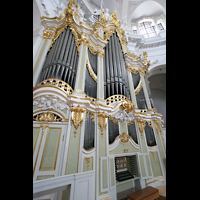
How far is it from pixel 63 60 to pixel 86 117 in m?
1.93

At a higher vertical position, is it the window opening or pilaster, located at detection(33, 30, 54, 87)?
the window opening

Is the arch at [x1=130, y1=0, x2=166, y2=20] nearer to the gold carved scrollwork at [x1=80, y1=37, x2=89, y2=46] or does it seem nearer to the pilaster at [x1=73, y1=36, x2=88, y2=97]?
the gold carved scrollwork at [x1=80, y1=37, x2=89, y2=46]

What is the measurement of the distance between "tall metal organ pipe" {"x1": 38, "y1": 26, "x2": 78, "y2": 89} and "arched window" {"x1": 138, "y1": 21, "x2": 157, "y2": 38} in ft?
32.3

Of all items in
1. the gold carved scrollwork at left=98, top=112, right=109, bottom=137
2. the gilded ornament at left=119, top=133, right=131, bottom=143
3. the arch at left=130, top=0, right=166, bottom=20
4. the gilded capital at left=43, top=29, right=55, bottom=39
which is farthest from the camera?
the arch at left=130, top=0, right=166, bottom=20

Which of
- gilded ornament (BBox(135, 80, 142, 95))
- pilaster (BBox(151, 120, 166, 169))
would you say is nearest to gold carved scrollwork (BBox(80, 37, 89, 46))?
gilded ornament (BBox(135, 80, 142, 95))

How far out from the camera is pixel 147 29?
11.1m

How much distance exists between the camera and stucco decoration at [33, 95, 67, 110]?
8.02 feet

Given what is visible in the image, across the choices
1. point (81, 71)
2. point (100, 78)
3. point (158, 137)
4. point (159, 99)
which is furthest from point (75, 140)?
point (159, 99)

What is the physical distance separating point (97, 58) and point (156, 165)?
16.4 ft

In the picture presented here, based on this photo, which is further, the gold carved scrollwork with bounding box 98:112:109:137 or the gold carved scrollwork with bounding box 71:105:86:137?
the gold carved scrollwork with bounding box 98:112:109:137

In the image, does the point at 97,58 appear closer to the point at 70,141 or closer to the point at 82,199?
the point at 70,141

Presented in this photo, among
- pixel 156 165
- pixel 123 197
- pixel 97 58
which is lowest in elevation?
pixel 123 197
